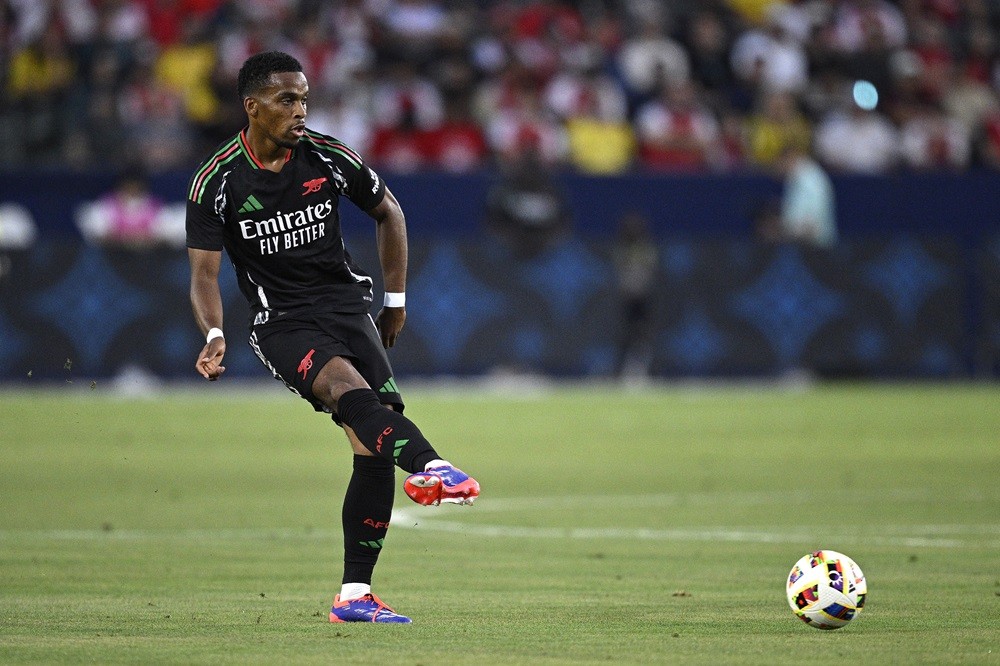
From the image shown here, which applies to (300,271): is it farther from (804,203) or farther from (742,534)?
(804,203)

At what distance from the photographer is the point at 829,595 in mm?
6988

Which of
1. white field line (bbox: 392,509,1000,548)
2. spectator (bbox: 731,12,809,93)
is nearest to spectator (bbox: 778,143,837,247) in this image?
spectator (bbox: 731,12,809,93)

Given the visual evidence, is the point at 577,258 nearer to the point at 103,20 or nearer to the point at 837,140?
the point at 837,140

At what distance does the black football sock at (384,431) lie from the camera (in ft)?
22.9

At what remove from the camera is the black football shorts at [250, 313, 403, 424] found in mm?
7536

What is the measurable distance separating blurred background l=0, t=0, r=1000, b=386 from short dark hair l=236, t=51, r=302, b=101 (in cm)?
1421

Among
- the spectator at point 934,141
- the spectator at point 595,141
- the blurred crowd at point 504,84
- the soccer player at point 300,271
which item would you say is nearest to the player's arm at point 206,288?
the soccer player at point 300,271

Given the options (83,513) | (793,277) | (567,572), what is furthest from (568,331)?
(567,572)

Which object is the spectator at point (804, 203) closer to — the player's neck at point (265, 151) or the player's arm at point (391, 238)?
the player's arm at point (391, 238)

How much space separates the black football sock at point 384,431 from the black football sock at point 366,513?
0.99 ft

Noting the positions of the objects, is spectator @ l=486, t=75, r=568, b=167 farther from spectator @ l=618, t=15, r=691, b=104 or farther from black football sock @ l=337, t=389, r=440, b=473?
black football sock @ l=337, t=389, r=440, b=473

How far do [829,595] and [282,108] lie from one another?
2986mm

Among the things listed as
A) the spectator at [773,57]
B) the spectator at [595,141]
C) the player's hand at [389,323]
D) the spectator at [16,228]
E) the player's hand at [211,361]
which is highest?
the spectator at [773,57]

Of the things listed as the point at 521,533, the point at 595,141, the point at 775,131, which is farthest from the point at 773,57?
the point at 521,533
